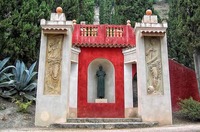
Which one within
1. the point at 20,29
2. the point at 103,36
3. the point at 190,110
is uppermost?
the point at 20,29

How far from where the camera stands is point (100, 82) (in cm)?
1240

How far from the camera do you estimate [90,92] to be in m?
12.3

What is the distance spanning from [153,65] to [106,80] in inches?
138

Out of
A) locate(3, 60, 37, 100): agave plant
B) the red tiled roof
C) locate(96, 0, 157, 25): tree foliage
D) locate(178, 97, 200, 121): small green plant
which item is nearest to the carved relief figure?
locate(178, 97, 200, 121): small green plant

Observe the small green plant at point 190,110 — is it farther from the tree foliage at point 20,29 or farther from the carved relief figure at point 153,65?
the tree foliage at point 20,29

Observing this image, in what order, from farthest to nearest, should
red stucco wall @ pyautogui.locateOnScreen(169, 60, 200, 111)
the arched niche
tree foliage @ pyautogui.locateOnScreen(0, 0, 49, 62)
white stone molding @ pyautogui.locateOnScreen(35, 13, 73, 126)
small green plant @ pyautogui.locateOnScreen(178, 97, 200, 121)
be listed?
tree foliage @ pyautogui.locateOnScreen(0, 0, 49, 62) < red stucco wall @ pyautogui.locateOnScreen(169, 60, 200, 111) < the arched niche < small green plant @ pyautogui.locateOnScreen(178, 97, 200, 121) < white stone molding @ pyautogui.locateOnScreen(35, 13, 73, 126)

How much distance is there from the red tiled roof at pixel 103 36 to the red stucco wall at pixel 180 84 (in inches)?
105

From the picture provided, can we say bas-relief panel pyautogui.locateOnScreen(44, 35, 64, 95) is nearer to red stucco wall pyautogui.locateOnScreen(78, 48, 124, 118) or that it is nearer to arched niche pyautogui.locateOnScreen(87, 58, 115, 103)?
red stucco wall pyautogui.locateOnScreen(78, 48, 124, 118)

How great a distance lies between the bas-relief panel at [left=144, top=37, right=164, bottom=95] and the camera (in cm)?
955

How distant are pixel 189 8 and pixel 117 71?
19.1 feet

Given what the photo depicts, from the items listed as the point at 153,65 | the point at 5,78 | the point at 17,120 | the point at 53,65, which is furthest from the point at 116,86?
the point at 5,78

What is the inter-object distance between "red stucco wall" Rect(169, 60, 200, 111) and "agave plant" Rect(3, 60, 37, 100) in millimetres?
6864

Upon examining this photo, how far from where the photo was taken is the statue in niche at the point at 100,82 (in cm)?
1229

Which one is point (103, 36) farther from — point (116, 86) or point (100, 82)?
point (116, 86)
